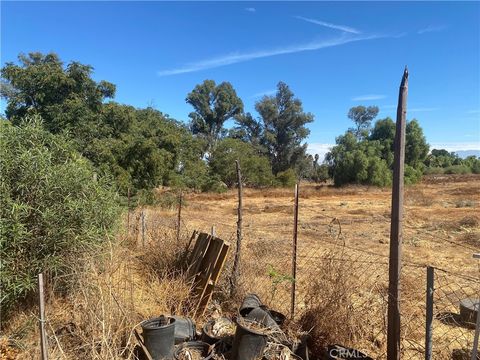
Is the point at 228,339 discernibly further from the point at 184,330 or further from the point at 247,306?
the point at 184,330

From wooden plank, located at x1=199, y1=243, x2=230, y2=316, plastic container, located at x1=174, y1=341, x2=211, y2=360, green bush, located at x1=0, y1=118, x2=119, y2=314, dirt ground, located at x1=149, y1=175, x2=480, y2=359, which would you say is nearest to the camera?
plastic container, located at x1=174, y1=341, x2=211, y2=360

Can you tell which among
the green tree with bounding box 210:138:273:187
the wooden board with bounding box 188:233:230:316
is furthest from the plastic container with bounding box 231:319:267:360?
the green tree with bounding box 210:138:273:187

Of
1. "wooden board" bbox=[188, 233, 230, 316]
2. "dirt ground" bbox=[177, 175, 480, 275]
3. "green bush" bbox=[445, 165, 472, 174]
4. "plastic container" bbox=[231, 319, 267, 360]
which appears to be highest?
"green bush" bbox=[445, 165, 472, 174]

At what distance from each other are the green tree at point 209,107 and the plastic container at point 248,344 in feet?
159

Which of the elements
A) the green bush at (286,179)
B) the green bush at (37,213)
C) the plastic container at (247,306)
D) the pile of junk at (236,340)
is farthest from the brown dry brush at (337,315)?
the green bush at (286,179)

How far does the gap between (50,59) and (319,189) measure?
98.4 feet

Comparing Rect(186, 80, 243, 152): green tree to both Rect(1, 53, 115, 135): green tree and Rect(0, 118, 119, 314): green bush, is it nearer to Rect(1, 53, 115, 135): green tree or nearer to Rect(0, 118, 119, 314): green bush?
Rect(1, 53, 115, 135): green tree

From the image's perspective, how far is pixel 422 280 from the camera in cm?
766

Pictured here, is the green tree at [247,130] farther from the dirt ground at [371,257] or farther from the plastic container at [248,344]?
the plastic container at [248,344]

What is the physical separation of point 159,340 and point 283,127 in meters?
48.3

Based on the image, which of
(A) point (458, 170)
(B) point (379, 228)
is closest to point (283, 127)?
(A) point (458, 170)

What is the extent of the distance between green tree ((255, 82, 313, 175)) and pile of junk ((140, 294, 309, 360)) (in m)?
46.0

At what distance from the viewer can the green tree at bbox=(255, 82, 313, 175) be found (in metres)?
50.4

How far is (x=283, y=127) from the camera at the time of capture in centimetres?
5109
